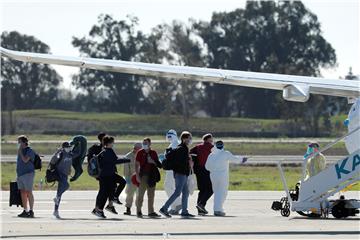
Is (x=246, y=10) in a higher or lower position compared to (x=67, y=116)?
higher

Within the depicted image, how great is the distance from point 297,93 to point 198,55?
93.9 metres

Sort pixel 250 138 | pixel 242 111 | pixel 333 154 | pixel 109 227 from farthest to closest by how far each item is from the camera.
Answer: pixel 242 111 < pixel 250 138 < pixel 333 154 < pixel 109 227

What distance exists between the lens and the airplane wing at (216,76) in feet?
67.8

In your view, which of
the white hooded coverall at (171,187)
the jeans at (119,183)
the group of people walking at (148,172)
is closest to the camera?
the group of people walking at (148,172)

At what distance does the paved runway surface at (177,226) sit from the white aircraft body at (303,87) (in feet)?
1.20

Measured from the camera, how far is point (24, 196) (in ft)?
75.4

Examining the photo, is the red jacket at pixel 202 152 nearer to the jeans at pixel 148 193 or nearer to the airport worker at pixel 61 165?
the jeans at pixel 148 193

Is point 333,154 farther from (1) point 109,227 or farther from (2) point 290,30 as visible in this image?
(2) point 290,30

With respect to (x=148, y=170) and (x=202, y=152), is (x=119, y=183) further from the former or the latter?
(x=202, y=152)

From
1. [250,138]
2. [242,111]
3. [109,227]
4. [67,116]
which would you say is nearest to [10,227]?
[109,227]

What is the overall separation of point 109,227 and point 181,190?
9.45ft

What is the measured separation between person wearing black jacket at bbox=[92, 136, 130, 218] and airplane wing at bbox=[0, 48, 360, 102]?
6.76 ft

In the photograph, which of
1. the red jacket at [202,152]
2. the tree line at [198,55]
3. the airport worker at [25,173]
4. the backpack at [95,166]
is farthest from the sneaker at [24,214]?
the tree line at [198,55]

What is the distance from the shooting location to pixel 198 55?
11438 cm
